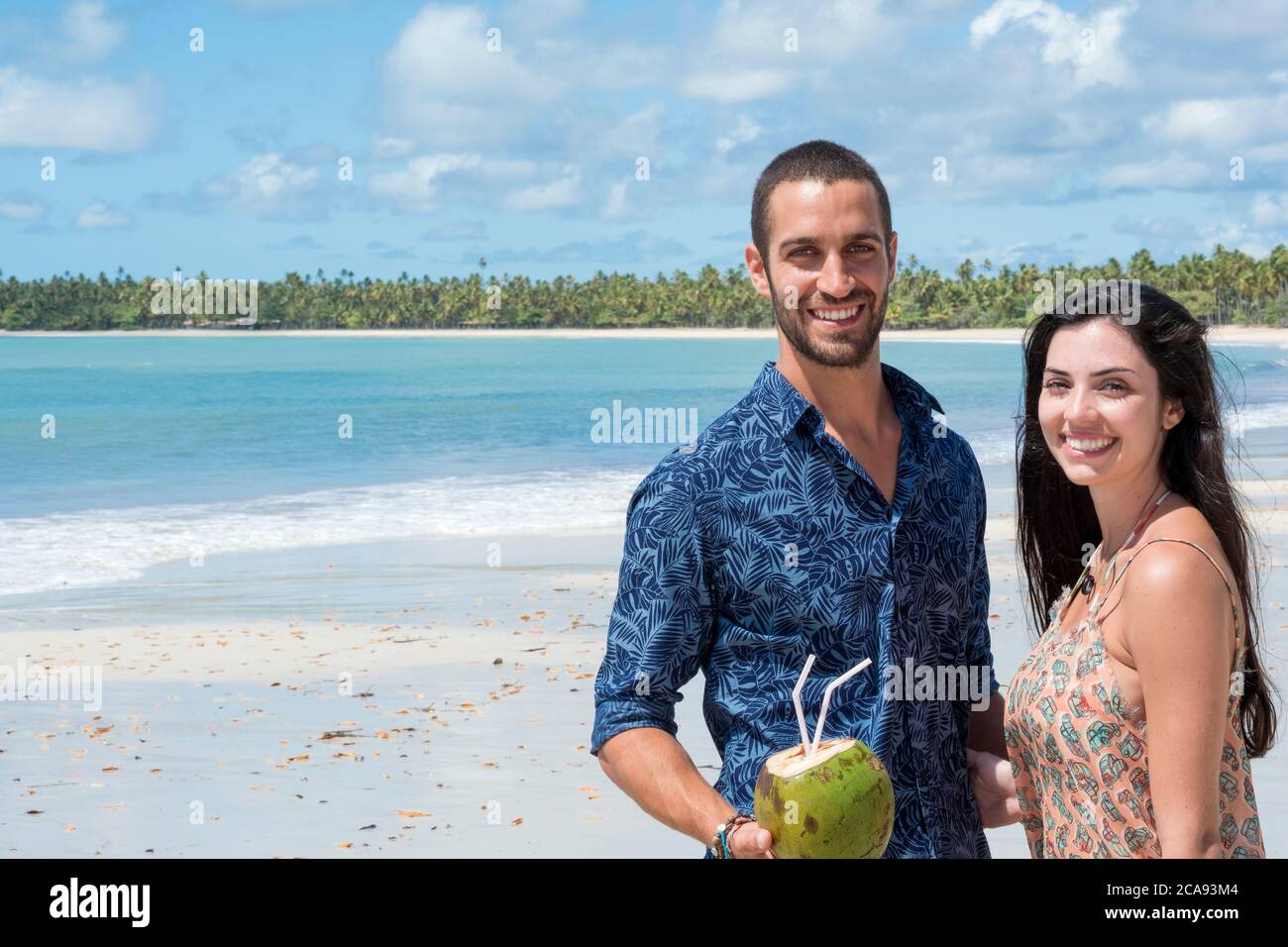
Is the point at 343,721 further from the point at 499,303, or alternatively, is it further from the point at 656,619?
the point at 499,303

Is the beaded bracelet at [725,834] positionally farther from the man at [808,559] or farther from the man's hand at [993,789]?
the man's hand at [993,789]

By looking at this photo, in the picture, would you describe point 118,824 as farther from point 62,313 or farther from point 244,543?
point 62,313

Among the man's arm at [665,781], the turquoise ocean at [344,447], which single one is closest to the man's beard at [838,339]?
the man's arm at [665,781]

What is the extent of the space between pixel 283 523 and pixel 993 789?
18183 mm

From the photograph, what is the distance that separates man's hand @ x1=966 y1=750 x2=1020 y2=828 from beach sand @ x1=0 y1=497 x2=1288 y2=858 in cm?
354

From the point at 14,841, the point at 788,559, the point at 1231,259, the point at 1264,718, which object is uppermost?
the point at 1231,259

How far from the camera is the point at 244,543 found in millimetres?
18078

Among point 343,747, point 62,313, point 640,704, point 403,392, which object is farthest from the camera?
point 62,313

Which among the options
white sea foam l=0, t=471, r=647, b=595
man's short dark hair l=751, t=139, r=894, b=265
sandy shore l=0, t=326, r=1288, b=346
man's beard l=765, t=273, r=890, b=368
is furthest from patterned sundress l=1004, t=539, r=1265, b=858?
sandy shore l=0, t=326, r=1288, b=346

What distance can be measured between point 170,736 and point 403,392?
59.9 meters

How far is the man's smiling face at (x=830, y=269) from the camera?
2789 millimetres

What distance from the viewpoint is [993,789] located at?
9.77ft

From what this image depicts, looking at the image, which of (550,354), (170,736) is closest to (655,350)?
(550,354)

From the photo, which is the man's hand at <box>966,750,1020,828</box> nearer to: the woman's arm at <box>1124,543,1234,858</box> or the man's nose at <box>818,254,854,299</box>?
the woman's arm at <box>1124,543,1234,858</box>
